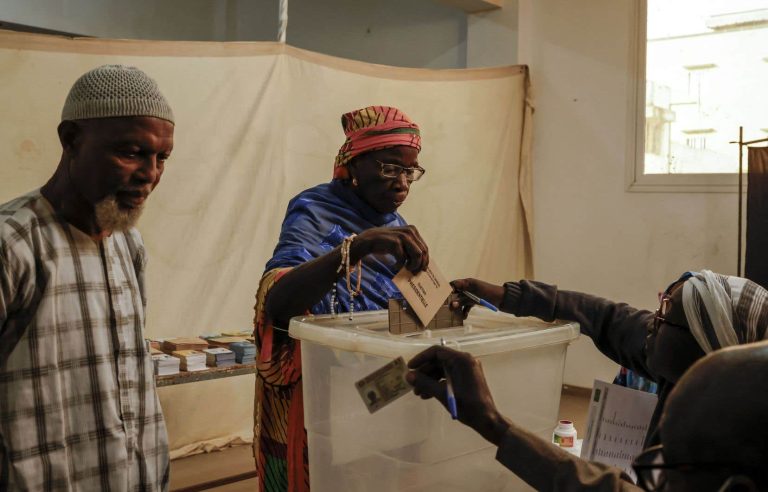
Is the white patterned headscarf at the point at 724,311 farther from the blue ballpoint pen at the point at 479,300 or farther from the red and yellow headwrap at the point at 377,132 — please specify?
the red and yellow headwrap at the point at 377,132

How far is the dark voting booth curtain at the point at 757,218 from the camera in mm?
4371

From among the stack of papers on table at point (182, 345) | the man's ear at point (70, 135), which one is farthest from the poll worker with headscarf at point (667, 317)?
the stack of papers on table at point (182, 345)

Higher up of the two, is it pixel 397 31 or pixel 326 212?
pixel 397 31

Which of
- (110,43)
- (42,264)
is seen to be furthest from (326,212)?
(110,43)

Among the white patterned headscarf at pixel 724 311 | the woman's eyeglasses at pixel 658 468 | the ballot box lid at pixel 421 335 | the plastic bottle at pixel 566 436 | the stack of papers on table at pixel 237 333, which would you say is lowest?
the stack of papers on table at pixel 237 333

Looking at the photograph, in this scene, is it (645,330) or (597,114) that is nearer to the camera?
(645,330)

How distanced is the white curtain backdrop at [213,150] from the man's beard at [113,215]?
2.40 m

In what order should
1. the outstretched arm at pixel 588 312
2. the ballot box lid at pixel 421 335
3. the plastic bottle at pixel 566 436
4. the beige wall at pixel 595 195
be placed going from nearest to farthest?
the ballot box lid at pixel 421 335
the outstretched arm at pixel 588 312
the plastic bottle at pixel 566 436
the beige wall at pixel 595 195

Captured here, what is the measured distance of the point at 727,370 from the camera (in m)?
0.84

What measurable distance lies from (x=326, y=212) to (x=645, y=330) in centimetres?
84

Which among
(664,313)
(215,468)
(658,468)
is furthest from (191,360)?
(658,468)

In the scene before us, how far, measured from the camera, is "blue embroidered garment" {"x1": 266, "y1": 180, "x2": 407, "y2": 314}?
1.78m

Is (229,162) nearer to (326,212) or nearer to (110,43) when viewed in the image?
(110,43)

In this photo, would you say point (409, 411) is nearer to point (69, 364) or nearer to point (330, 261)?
point (330, 261)
